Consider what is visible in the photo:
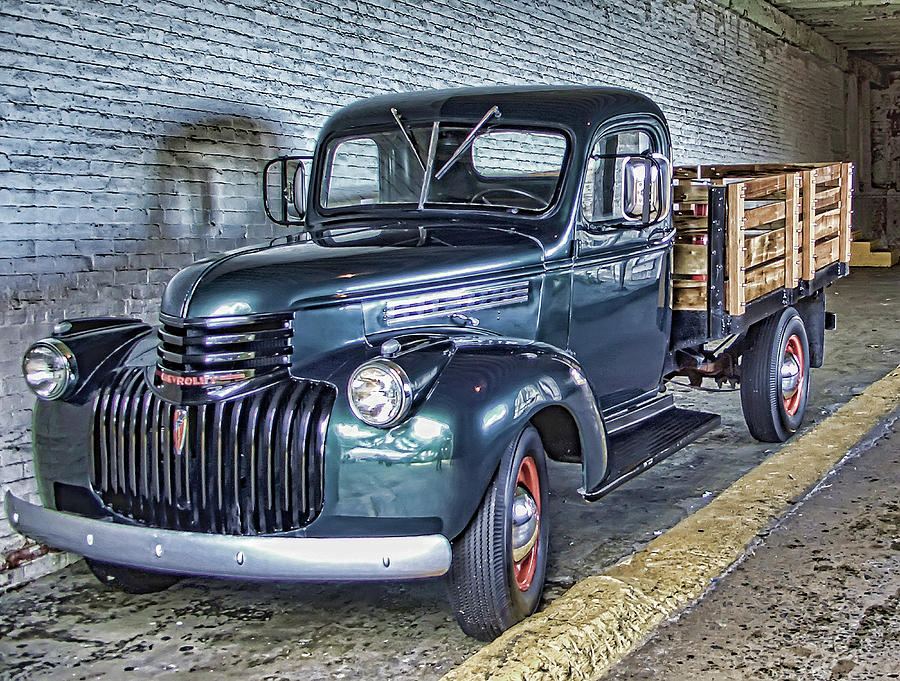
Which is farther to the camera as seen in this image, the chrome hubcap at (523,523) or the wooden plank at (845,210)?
the wooden plank at (845,210)

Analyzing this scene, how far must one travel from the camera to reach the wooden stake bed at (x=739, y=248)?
5.19 meters

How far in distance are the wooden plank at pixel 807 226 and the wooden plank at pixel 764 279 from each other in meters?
0.36

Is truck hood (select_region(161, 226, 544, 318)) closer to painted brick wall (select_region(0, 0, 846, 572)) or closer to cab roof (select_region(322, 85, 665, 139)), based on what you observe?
cab roof (select_region(322, 85, 665, 139))

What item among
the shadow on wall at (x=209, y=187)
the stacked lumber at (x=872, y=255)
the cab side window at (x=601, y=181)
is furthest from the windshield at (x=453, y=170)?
the stacked lumber at (x=872, y=255)

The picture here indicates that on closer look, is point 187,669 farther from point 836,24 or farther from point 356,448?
point 836,24

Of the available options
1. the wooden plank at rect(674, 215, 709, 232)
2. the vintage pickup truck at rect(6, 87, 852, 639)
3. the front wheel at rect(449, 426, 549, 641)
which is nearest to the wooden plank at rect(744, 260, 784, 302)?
the wooden plank at rect(674, 215, 709, 232)

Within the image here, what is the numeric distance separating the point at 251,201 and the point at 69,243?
136cm

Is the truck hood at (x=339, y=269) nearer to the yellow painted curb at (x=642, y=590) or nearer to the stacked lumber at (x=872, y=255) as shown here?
the yellow painted curb at (x=642, y=590)

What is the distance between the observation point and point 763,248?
561 cm

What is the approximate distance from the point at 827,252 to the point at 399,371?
4.40m

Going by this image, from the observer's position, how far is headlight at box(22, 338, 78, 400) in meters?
3.54

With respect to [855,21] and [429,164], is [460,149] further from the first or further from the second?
[855,21]

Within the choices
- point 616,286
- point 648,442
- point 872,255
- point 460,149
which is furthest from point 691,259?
point 872,255

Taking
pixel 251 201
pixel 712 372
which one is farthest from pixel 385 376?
pixel 712 372
